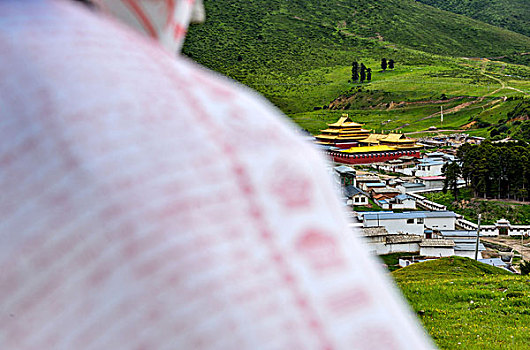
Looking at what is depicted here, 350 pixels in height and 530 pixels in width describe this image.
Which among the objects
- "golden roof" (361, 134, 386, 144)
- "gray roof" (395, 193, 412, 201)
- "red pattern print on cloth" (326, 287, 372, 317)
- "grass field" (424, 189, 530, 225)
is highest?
"red pattern print on cloth" (326, 287, 372, 317)

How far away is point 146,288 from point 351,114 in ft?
142

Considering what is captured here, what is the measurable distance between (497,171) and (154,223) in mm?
22840

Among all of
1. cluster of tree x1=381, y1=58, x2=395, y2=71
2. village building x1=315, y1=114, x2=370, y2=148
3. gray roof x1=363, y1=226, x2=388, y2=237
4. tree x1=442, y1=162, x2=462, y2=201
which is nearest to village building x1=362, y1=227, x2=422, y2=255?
gray roof x1=363, y1=226, x2=388, y2=237

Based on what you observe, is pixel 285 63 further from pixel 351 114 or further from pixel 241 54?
pixel 351 114

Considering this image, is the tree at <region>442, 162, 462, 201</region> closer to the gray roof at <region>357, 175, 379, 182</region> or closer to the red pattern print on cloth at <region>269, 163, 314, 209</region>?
the gray roof at <region>357, 175, 379, 182</region>

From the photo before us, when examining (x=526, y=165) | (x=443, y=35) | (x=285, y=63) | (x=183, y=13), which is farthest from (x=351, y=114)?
(x=183, y=13)

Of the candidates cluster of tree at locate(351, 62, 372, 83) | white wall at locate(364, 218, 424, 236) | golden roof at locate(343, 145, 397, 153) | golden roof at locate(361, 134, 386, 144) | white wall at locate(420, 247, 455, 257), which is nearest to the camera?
white wall at locate(420, 247, 455, 257)

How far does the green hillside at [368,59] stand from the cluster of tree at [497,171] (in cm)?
1110

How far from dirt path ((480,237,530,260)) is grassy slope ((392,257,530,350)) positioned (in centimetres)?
979

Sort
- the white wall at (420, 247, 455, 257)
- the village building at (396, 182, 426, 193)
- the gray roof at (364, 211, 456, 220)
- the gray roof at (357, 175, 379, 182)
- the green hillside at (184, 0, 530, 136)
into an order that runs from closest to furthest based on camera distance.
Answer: the white wall at (420, 247, 455, 257)
the gray roof at (364, 211, 456, 220)
the gray roof at (357, 175, 379, 182)
the village building at (396, 182, 426, 193)
the green hillside at (184, 0, 530, 136)

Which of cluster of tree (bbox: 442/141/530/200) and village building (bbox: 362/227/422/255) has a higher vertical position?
cluster of tree (bbox: 442/141/530/200)

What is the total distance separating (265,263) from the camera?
0.30 metres

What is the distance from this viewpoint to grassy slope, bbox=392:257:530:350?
481 cm

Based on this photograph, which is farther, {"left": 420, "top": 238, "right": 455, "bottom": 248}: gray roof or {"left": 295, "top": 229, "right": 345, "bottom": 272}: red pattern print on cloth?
{"left": 420, "top": 238, "right": 455, "bottom": 248}: gray roof
